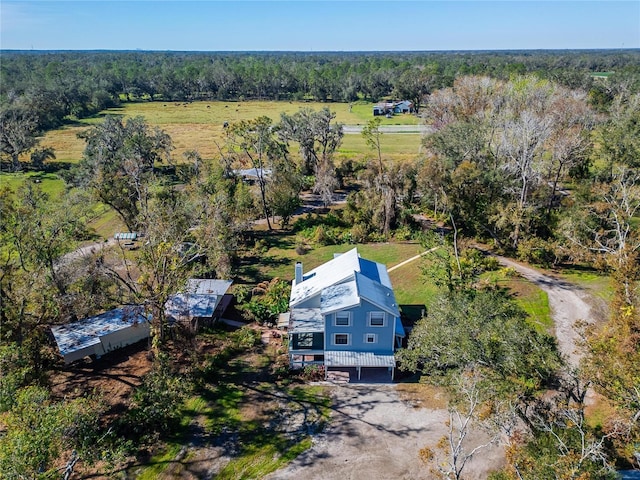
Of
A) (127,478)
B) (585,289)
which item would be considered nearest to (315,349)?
(127,478)

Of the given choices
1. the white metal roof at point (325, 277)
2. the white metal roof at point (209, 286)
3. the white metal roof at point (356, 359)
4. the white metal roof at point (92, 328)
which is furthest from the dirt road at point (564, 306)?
the white metal roof at point (92, 328)

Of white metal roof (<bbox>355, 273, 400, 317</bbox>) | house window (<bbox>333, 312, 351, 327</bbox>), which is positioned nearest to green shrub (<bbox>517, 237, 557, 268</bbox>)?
white metal roof (<bbox>355, 273, 400, 317</bbox>)

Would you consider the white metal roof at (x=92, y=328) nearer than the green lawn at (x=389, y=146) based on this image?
Yes

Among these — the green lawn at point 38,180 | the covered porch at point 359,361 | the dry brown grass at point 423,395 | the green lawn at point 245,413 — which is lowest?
the green lawn at point 245,413

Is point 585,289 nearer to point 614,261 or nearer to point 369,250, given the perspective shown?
point 614,261

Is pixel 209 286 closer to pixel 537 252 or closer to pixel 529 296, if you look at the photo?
pixel 529 296

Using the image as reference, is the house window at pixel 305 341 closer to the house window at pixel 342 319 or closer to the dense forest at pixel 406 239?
the dense forest at pixel 406 239

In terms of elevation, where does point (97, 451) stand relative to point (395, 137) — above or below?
below
